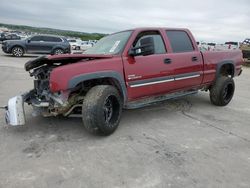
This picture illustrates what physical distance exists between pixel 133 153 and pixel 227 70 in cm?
446

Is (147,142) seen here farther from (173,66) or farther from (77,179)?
(173,66)

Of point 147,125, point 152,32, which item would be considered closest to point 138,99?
point 147,125

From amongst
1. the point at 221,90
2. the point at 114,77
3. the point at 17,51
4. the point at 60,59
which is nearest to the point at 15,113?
the point at 60,59

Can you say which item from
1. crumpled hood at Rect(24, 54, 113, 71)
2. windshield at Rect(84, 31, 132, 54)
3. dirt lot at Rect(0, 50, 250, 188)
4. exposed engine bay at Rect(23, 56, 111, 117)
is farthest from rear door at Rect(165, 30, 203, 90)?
exposed engine bay at Rect(23, 56, 111, 117)

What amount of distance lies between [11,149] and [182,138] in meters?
2.50

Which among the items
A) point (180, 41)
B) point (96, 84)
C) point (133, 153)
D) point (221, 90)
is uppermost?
point (180, 41)

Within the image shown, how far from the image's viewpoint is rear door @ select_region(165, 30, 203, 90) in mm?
5781

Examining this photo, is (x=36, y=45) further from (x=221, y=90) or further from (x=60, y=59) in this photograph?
(x=60, y=59)

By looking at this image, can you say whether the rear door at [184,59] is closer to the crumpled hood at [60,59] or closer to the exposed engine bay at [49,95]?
the crumpled hood at [60,59]

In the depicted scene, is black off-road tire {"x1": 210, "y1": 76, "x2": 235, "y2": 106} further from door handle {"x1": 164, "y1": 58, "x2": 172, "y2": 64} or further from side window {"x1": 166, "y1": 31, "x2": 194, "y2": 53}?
door handle {"x1": 164, "y1": 58, "x2": 172, "y2": 64}

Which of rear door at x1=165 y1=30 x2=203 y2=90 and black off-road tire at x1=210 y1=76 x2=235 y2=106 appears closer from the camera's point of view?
rear door at x1=165 y1=30 x2=203 y2=90

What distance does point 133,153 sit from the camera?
4008 millimetres

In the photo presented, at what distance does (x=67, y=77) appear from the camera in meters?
4.21

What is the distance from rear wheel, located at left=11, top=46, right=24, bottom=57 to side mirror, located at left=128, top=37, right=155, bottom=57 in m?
17.3
